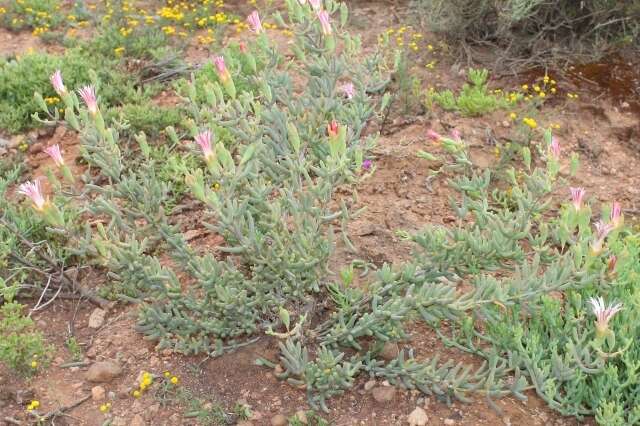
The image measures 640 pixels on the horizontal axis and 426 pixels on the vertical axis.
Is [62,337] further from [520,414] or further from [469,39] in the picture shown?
[469,39]

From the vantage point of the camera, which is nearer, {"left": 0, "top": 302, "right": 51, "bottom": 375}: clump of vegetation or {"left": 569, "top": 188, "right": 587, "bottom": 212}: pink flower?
{"left": 569, "top": 188, "right": 587, "bottom": 212}: pink flower

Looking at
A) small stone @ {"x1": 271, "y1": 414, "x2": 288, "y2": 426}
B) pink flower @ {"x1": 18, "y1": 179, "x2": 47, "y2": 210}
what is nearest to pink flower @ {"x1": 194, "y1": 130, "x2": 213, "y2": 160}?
pink flower @ {"x1": 18, "y1": 179, "x2": 47, "y2": 210}

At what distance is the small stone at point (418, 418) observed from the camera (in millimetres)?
2664

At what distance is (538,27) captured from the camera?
5.04 metres

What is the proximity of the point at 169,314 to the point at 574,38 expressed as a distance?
11.6ft

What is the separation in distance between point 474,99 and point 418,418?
2.36 meters

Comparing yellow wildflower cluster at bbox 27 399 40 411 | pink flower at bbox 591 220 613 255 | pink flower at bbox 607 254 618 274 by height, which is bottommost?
yellow wildflower cluster at bbox 27 399 40 411

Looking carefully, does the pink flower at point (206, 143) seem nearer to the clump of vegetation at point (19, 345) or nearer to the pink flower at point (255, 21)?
the pink flower at point (255, 21)

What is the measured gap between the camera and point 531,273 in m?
2.50

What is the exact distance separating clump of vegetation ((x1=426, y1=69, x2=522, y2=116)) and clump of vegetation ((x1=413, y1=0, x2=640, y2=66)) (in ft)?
1.38

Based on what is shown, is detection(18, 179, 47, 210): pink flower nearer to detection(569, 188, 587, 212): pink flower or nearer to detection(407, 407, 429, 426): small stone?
detection(407, 407, 429, 426): small stone

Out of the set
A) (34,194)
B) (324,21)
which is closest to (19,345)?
(34,194)

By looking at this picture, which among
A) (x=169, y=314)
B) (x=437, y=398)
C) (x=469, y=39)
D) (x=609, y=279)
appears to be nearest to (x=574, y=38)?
(x=469, y=39)

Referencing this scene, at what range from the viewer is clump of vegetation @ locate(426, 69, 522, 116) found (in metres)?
4.48
